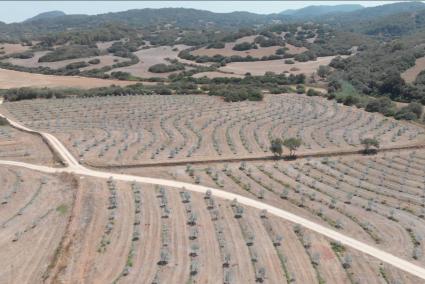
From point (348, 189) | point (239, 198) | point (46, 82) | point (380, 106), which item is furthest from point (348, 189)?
point (46, 82)

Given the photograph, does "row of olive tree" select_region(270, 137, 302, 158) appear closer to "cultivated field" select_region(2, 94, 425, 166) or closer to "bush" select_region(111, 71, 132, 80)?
"cultivated field" select_region(2, 94, 425, 166)

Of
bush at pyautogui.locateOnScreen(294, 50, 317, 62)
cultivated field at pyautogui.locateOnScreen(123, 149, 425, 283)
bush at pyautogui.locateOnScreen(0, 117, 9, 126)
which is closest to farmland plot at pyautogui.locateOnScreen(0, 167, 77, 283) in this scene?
cultivated field at pyautogui.locateOnScreen(123, 149, 425, 283)

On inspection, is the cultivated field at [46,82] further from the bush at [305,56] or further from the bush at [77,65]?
the bush at [305,56]

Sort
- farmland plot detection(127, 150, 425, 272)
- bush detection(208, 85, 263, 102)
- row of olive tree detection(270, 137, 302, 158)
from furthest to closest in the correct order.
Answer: bush detection(208, 85, 263, 102) < row of olive tree detection(270, 137, 302, 158) < farmland plot detection(127, 150, 425, 272)

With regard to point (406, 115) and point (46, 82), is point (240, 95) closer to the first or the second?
point (406, 115)

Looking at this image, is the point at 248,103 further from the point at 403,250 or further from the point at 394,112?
the point at 403,250

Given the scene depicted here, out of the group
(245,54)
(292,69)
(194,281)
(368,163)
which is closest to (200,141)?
(368,163)
